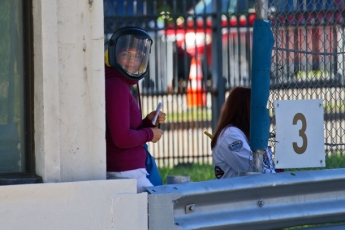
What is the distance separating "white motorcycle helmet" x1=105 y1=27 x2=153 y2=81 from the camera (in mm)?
4453

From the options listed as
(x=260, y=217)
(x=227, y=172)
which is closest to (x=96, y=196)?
(x=260, y=217)

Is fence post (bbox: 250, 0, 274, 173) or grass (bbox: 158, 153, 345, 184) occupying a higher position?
fence post (bbox: 250, 0, 274, 173)

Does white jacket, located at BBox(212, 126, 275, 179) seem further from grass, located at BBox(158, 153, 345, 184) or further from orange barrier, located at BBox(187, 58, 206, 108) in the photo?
orange barrier, located at BBox(187, 58, 206, 108)

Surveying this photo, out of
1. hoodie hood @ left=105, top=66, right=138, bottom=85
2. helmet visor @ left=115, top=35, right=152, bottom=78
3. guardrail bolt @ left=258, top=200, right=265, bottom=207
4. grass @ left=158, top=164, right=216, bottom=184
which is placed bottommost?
grass @ left=158, top=164, right=216, bottom=184

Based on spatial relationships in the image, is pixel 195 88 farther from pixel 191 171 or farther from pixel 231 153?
pixel 231 153

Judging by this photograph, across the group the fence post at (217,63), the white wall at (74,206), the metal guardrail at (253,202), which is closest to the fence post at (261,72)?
the metal guardrail at (253,202)

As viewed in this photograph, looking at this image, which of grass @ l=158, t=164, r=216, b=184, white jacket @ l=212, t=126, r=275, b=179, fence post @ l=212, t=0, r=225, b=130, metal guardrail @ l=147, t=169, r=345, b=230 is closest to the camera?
metal guardrail @ l=147, t=169, r=345, b=230

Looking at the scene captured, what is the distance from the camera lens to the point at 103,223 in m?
4.01

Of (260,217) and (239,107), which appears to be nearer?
(260,217)

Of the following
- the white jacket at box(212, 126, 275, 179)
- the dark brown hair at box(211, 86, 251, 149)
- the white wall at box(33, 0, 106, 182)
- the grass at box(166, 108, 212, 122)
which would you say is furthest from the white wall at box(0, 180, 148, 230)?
the grass at box(166, 108, 212, 122)

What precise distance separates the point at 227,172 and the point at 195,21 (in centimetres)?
546

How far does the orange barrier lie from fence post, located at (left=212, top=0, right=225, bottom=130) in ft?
0.59

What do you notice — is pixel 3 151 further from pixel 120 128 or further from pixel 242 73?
pixel 242 73

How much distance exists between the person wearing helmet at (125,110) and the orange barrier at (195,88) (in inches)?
236
